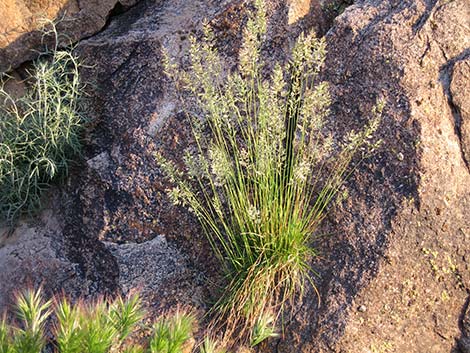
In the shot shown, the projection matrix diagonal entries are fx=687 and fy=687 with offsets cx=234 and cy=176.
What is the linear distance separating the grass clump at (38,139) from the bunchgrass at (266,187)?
3.34ft

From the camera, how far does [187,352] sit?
4.03 m

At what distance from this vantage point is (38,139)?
494 centimetres

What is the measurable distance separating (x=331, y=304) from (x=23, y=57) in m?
3.25

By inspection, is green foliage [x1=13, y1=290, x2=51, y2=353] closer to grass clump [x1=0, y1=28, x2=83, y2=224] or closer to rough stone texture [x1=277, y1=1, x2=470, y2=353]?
rough stone texture [x1=277, y1=1, x2=470, y2=353]

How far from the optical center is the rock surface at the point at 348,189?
4008 mm

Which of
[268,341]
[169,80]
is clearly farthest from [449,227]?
[169,80]

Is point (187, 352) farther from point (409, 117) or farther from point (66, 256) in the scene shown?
point (409, 117)

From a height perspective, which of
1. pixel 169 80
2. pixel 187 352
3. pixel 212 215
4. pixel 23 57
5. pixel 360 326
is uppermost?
pixel 23 57

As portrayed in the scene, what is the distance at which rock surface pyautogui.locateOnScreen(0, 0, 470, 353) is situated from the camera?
4008 millimetres

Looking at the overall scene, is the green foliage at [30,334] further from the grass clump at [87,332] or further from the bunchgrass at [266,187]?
the bunchgrass at [266,187]

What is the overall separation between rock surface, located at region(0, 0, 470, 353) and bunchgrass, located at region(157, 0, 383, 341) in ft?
0.44

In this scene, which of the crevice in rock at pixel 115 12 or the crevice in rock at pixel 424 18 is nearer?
the crevice in rock at pixel 424 18

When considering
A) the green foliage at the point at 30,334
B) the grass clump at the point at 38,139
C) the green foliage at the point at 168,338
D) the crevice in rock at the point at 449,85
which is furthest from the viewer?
the grass clump at the point at 38,139

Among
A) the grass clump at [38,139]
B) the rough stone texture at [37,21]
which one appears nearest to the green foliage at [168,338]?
the grass clump at [38,139]
